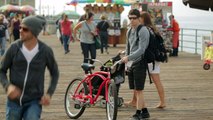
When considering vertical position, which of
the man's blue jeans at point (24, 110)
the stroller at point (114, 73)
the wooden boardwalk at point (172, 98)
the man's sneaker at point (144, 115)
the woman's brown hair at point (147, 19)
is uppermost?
the woman's brown hair at point (147, 19)

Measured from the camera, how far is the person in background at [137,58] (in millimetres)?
8453

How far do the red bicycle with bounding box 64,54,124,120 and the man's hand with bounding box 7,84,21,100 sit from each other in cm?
315

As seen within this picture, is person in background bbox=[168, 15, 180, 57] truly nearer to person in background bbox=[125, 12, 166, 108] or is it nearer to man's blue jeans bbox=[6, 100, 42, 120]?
person in background bbox=[125, 12, 166, 108]

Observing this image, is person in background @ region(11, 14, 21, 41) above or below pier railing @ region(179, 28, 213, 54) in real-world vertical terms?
above

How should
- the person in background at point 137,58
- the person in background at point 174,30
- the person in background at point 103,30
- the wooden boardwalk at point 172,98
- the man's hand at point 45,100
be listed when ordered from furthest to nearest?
the person in background at point 103,30
the person in background at point 174,30
the wooden boardwalk at point 172,98
the person in background at point 137,58
the man's hand at point 45,100

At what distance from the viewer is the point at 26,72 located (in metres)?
5.21

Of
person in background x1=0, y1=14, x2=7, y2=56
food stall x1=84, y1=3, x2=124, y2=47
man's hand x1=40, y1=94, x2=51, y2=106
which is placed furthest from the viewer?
food stall x1=84, y1=3, x2=124, y2=47

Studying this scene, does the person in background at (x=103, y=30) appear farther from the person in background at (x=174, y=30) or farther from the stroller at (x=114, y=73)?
the stroller at (x=114, y=73)

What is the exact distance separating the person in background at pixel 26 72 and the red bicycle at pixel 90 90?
3012mm

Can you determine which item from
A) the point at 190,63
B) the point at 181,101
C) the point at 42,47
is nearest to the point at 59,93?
the point at 181,101

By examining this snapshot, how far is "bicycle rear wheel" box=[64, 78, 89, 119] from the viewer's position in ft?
29.1

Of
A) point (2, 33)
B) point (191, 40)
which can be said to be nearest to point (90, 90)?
point (2, 33)

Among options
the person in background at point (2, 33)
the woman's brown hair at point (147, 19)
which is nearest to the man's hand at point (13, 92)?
the woman's brown hair at point (147, 19)

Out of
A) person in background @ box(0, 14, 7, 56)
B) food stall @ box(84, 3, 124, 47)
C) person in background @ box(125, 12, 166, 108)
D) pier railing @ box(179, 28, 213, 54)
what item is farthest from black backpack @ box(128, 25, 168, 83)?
food stall @ box(84, 3, 124, 47)
